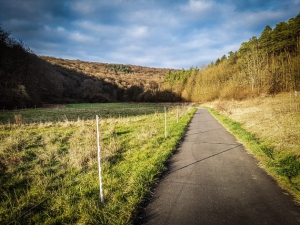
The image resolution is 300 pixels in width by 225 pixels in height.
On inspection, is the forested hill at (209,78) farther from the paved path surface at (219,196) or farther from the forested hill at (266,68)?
the paved path surface at (219,196)

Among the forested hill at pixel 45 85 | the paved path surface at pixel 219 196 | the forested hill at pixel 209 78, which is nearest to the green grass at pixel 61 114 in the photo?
the forested hill at pixel 45 85

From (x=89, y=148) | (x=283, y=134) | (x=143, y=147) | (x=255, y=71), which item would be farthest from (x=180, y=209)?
(x=255, y=71)

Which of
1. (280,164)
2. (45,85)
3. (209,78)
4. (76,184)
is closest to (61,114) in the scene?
(76,184)

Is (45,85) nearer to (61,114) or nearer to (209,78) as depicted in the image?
(61,114)

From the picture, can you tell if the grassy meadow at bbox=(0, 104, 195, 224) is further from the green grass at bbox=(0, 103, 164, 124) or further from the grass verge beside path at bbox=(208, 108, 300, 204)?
→ the green grass at bbox=(0, 103, 164, 124)

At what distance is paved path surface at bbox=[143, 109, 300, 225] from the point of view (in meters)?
3.36

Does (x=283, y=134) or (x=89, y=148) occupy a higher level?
(x=283, y=134)

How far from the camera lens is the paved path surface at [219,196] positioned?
3355 mm

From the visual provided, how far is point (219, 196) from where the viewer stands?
4.10m

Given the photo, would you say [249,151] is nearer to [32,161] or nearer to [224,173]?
[224,173]

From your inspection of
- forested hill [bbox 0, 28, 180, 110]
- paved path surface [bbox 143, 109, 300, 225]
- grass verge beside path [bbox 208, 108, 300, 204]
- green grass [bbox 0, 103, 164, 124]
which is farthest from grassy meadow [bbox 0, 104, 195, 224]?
forested hill [bbox 0, 28, 180, 110]

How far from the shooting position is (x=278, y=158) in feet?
20.6

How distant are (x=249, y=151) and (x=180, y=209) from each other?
5.48m

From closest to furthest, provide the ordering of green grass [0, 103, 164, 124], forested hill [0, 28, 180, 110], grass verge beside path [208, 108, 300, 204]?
grass verge beside path [208, 108, 300, 204], green grass [0, 103, 164, 124], forested hill [0, 28, 180, 110]
